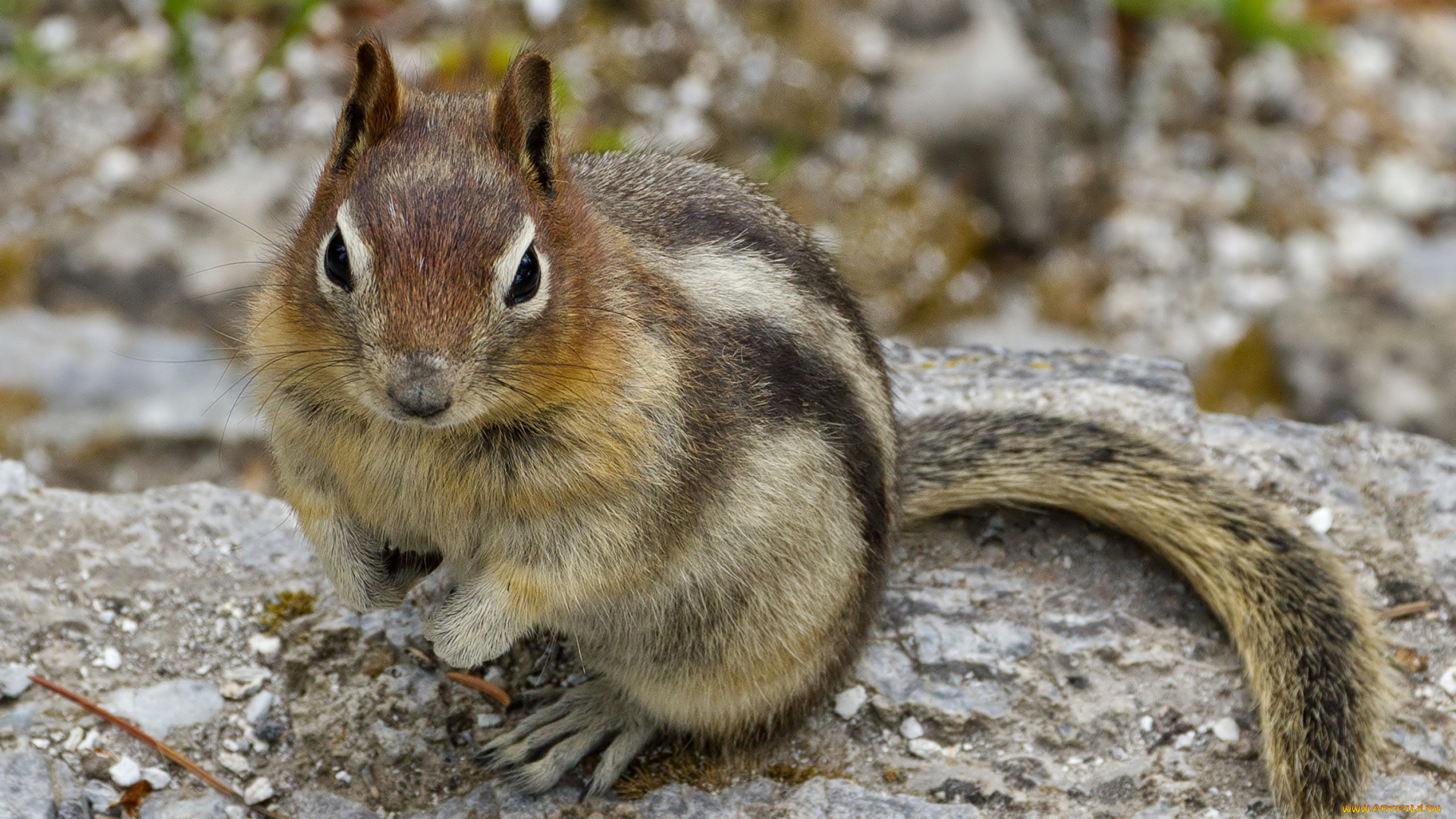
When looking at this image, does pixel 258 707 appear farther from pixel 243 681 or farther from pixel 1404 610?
Result: pixel 1404 610

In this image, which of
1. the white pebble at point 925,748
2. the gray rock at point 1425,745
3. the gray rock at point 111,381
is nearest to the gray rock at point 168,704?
the white pebble at point 925,748

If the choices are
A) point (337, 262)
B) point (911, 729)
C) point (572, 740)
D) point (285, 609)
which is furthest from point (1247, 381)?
point (337, 262)

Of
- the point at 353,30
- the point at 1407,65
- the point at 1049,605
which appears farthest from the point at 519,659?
the point at 1407,65

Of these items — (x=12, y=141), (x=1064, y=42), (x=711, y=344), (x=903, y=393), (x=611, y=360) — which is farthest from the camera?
(x=1064, y=42)

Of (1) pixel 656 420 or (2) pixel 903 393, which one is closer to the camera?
(1) pixel 656 420

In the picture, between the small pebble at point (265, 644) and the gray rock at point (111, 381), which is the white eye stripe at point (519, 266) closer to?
the small pebble at point (265, 644)

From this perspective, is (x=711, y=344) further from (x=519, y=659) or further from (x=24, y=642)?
(x=24, y=642)

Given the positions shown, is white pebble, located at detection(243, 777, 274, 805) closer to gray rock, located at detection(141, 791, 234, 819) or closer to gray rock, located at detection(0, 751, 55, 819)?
gray rock, located at detection(141, 791, 234, 819)
